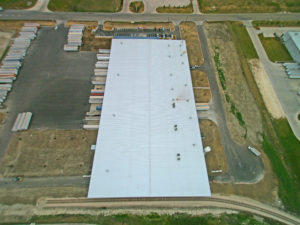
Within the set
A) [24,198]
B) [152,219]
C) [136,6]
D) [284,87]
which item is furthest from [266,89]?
[24,198]

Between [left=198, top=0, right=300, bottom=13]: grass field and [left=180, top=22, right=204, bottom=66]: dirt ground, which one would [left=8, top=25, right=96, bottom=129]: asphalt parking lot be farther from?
[left=198, top=0, right=300, bottom=13]: grass field

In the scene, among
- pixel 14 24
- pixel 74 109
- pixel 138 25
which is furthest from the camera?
pixel 138 25

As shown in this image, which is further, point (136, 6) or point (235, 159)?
point (136, 6)

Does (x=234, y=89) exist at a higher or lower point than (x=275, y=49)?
lower

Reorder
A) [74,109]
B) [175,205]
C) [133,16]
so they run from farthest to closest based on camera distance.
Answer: [133,16] → [74,109] → [175,205]

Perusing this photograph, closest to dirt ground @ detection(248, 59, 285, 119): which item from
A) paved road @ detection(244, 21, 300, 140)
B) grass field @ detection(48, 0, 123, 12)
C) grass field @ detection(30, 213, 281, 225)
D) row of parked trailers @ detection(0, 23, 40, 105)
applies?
paved road @ detection(244, 21, 300, 140)

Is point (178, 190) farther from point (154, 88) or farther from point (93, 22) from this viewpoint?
point (93, 22)

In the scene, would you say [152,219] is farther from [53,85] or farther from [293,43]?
[293,43]
